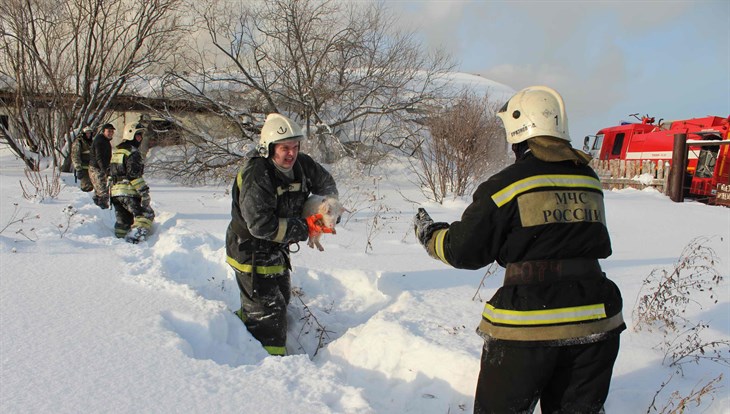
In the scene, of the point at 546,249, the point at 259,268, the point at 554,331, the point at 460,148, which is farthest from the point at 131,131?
the point at 554,331

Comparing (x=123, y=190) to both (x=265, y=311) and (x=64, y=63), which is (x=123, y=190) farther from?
(x=64, y=63)

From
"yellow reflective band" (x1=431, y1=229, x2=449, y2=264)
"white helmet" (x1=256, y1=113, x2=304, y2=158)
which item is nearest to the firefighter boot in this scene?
"white helmet" (x1=256, y1=113, x2=304, y2=158)

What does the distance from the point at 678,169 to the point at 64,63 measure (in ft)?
52.8

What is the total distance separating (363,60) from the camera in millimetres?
14672

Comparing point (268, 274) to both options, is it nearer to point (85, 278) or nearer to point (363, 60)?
point (85, 278)

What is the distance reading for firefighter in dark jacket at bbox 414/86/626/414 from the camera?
1.90 meters

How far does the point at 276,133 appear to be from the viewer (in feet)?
10.9

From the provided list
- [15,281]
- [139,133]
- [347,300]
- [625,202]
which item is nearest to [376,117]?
[625,202]

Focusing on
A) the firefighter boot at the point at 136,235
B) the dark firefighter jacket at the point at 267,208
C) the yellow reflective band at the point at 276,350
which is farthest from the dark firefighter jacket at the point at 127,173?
the yellow reflective band at the point at 276,350

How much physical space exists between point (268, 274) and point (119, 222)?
12.6 ft

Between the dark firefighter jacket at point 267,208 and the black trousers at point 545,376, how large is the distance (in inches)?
69.1

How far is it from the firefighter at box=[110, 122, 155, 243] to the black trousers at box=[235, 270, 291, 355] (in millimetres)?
3339

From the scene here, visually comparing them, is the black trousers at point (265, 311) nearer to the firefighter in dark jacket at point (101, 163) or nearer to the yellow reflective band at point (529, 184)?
the yellow reflective band at point (529, 184)

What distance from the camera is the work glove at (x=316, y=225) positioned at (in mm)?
3395
